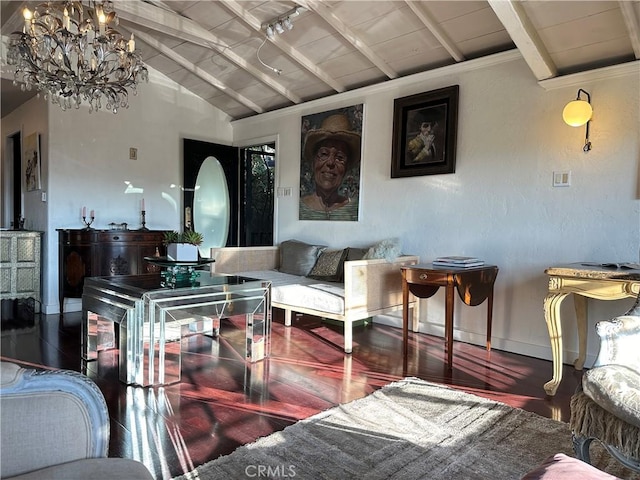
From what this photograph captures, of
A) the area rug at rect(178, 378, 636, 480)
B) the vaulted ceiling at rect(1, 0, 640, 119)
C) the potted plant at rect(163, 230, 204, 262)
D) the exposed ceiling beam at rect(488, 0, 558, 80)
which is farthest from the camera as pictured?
the potted plant at rect(163, 230, 204, 262)

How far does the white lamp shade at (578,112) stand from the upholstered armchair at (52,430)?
3.15 meters

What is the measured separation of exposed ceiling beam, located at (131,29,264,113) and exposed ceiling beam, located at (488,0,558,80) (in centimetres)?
332

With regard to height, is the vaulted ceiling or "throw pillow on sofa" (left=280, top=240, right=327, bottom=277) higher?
the vaulted ceiling

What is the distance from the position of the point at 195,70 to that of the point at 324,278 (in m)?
2.83

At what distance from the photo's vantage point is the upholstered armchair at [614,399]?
4.66ft

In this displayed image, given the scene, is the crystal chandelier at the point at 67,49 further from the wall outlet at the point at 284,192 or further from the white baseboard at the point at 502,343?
the white baseboard at the point at 502,343

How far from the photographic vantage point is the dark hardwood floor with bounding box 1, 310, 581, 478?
78.9 inches

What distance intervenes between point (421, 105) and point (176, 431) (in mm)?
3256

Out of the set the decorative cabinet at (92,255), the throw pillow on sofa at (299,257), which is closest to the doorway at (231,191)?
the throw pillow on sofa at (299,257)

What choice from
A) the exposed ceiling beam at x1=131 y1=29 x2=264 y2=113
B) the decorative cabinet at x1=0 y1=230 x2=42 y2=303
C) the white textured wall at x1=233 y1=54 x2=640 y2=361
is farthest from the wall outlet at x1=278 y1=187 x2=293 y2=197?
the decorative cabinet at x1=0 y1=230 x2=42 y2=303

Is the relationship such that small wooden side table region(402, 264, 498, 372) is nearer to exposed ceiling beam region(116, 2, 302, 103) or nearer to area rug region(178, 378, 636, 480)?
area rug region(178, 378, 636, 480)

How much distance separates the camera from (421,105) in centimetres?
398

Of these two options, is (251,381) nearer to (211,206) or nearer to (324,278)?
(324,278)

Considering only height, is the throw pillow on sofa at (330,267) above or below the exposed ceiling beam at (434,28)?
below
